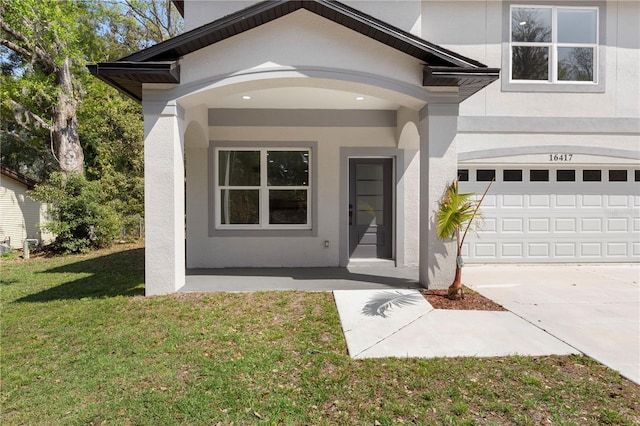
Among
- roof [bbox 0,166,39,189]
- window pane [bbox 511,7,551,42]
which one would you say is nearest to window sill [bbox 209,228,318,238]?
window pane [bbox 511,7,551,42]

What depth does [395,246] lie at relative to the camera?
8602 millimetres

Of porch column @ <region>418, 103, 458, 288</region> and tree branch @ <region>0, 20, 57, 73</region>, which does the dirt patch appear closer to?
porch column @ <region>418, 103, 458, 288</region>

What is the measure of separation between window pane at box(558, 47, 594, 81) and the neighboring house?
19.1 meters

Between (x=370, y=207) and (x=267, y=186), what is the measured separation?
2.62 metres

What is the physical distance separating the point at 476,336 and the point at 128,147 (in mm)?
16902

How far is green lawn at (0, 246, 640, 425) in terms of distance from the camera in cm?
306

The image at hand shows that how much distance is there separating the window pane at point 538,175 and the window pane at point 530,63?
7.83 feet

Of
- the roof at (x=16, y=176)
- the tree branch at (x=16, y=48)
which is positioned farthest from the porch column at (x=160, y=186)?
the roof at (x=16, y=176)

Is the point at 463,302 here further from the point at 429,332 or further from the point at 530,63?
the point at 530,63

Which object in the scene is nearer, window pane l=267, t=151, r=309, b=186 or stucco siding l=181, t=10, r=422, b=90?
stucco siding l=181, t=10, r=422, b=90

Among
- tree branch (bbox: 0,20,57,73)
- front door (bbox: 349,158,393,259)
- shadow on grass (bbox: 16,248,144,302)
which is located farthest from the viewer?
tree branch (bbox: 0,20,57,73)

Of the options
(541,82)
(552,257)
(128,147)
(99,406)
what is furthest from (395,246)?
(128,147)

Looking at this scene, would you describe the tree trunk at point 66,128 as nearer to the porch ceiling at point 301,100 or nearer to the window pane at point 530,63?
the porch ceiling at point 301,100

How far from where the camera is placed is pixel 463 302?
5.75 m
